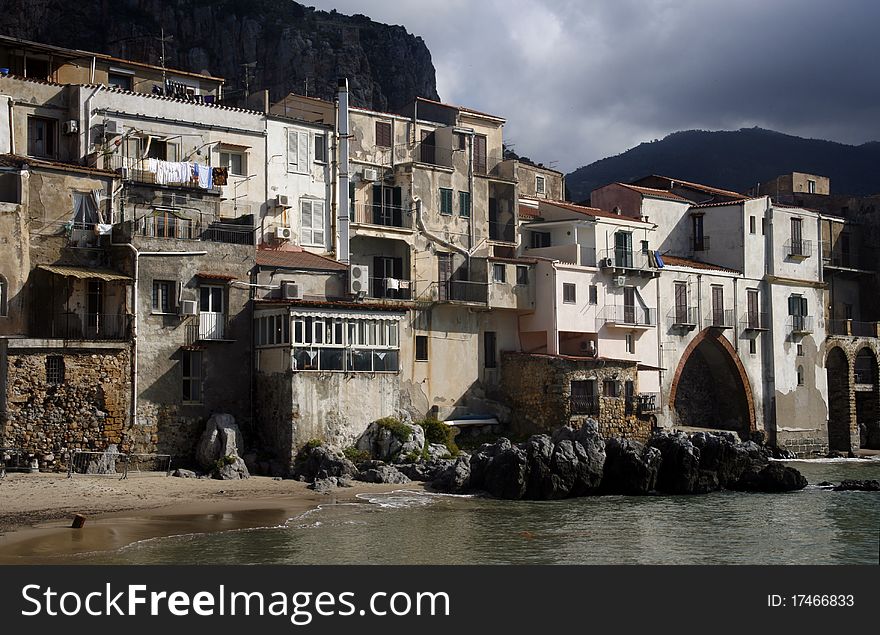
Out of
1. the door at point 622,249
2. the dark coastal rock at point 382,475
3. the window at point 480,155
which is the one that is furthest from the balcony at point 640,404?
the dark coastal rock at point 382,475

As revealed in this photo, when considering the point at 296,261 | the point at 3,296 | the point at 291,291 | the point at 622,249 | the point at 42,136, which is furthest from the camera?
the point at 622,249

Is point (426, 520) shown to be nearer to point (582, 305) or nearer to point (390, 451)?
point (390, 451)

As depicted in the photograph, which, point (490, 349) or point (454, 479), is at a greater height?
point (490, 349)

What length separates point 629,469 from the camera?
166ft

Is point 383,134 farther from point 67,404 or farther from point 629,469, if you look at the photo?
point 67,404

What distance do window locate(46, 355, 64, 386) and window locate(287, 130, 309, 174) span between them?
50.9 feet

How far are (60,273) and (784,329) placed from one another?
148 feet

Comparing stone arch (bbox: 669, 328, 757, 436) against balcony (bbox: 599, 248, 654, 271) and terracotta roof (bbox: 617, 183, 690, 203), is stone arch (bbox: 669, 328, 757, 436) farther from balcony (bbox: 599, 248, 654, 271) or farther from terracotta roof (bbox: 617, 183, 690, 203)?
terracotta roof (bbox: 617, 183, 690, 203)

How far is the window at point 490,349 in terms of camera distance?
61156 millimetres

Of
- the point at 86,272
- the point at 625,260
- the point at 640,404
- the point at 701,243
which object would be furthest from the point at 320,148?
the point at 701,243

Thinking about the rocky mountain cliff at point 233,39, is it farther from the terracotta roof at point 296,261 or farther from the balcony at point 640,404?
the balcony at point 640,404

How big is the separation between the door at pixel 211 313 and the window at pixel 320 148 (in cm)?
1026

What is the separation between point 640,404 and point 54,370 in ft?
93.1

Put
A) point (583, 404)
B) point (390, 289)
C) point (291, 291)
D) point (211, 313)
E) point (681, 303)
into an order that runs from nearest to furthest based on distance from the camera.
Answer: point (211, 313), point (291, 291), point (390, 289), point (583, 404), point (681, 303)
